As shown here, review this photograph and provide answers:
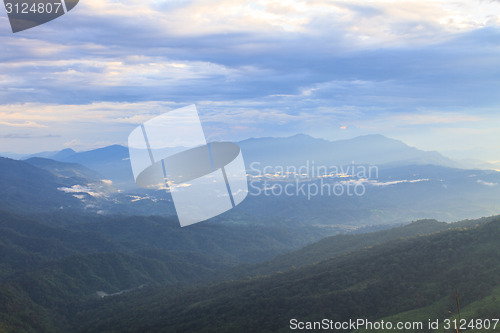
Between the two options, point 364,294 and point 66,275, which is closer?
point 364,294

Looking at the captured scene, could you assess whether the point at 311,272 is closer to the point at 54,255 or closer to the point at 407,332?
the point at 407,332

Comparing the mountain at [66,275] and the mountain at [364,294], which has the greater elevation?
the mountain at [364,294]

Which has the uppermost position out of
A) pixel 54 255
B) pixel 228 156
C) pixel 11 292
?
pixel 228 156

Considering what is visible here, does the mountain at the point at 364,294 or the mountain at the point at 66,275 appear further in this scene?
the mountain at the point at 66,275

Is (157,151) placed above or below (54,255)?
above

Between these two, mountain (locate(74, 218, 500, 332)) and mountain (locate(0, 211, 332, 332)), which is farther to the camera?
mountain (locate(0, 211, 332, 332))

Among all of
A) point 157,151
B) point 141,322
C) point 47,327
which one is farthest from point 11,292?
point 157,151

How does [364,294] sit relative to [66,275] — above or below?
above

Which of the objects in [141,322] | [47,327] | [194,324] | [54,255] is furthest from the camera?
[54,255]
